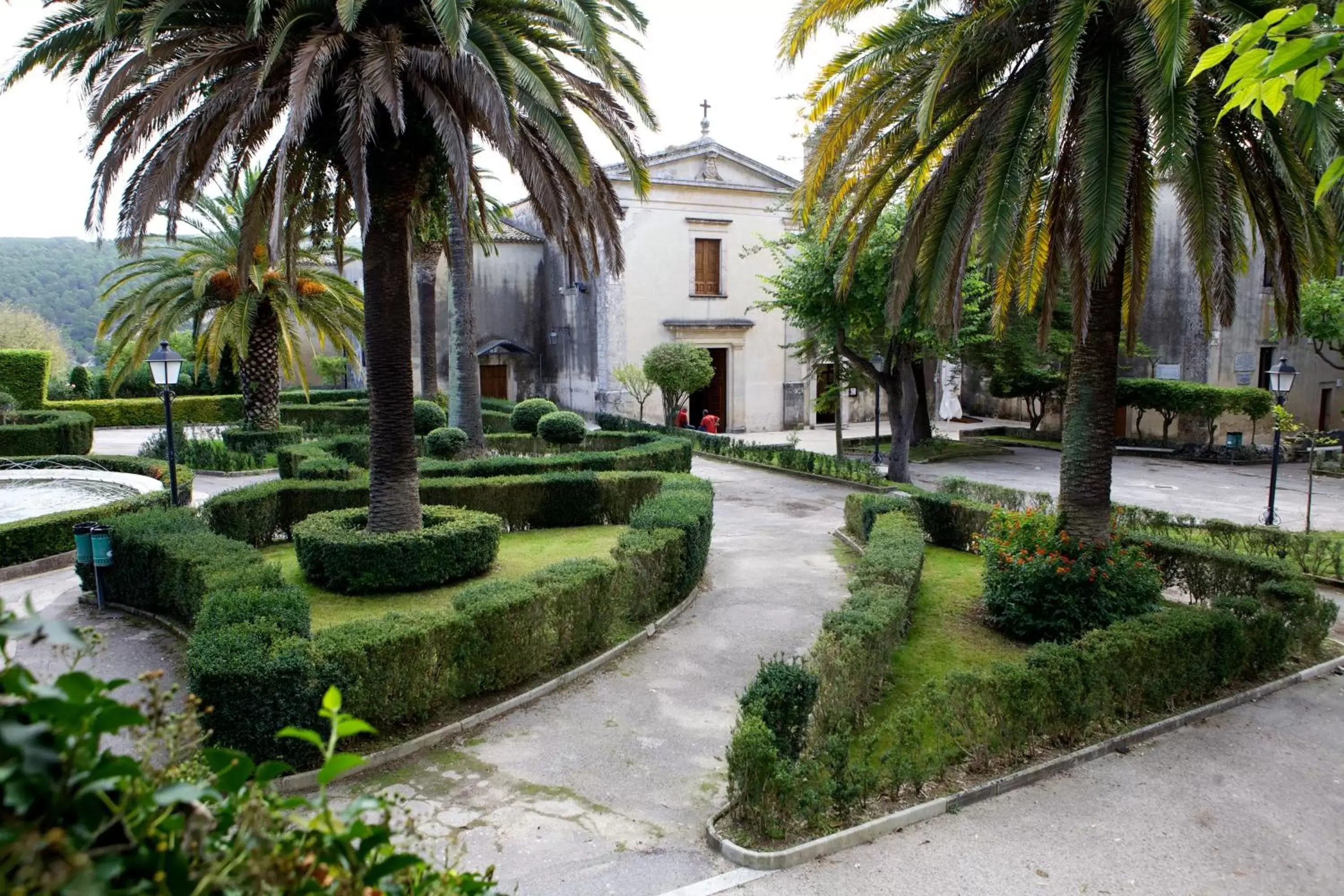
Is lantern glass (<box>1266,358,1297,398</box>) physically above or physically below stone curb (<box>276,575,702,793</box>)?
above

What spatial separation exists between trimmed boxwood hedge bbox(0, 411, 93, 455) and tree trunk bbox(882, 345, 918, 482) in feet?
59.9

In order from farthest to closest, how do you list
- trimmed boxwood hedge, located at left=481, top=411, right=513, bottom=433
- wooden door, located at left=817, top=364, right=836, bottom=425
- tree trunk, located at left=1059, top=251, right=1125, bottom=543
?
wooden door, located at left=817, top=364, right=836, bottom=425
trimmed boxwood hedge, located at left=481, top=411, right=513, bottom=433
tree trunk, located at left=1059, top=251, right=1125, bottom=543

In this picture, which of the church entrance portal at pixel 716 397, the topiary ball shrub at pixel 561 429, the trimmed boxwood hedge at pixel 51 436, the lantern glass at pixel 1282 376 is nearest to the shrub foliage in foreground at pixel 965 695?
the lantern glass at pixel 1282 376

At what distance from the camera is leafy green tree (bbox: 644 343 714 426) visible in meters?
26.1

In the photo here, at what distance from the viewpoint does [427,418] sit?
22.2m

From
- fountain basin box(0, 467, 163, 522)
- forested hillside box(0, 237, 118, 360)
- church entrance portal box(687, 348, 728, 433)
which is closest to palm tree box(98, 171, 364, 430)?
fountain basin box(0, 467, 163, 522)

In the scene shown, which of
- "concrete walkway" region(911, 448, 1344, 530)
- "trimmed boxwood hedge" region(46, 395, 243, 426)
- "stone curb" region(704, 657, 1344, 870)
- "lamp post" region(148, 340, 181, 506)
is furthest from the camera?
"trimmed boxwood hedge" region(46, 395, 243, 426)

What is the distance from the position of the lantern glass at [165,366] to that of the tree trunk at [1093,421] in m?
11.6

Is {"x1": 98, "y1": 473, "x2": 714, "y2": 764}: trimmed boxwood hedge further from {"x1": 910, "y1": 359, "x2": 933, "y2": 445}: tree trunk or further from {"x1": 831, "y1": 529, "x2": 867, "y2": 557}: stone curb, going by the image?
{"x1": 910, "y1": 359, "x2": 933, "y2": 445}: tree trunk

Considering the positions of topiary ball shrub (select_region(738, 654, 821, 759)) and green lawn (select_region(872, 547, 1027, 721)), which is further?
green lawn (select_region(872, 547, 1027, 721))

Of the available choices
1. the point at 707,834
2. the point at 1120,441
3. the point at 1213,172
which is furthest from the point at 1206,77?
the point at 1120,441

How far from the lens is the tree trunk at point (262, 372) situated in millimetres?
20953

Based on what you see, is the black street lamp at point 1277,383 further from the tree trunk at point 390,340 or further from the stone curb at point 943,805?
the tree trunk at point 390,340

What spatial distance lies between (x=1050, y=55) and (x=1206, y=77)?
161 cm
